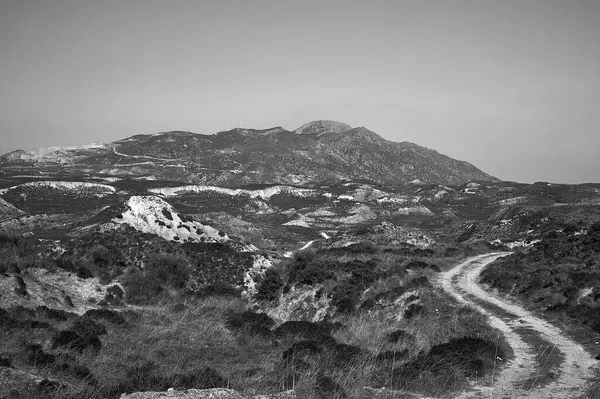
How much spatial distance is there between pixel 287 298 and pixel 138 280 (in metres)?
10.1

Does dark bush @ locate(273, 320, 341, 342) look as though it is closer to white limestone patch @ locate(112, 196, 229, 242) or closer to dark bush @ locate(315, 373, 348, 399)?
dark bush @ locate(315, 373, 348, 399)

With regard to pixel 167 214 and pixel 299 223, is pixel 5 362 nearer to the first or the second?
pixel 167 214

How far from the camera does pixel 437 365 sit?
12789 mm

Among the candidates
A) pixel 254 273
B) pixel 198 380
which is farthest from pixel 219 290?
pixel 198 380

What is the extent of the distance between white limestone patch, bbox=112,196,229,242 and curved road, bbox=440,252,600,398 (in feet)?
102

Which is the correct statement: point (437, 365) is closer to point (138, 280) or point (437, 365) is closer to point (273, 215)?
point (138, 280)

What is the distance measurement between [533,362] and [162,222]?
40.6 meters

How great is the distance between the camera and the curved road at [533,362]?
11.2 meters

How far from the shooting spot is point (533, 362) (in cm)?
1389

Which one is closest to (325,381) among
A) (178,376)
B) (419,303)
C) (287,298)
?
(178,376)

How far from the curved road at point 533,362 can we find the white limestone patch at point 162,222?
3108cm

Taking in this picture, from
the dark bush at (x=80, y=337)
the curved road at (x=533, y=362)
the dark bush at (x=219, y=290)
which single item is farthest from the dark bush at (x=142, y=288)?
the curved road at (x=533, y=362)

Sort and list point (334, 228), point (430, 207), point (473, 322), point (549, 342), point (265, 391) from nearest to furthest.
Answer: point (265, 391)
point (549, 342)
point (473, 322)
point (334, 228)
point (430, 207)

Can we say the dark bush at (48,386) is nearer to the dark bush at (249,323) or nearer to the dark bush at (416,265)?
the dark bush at (249,323)
